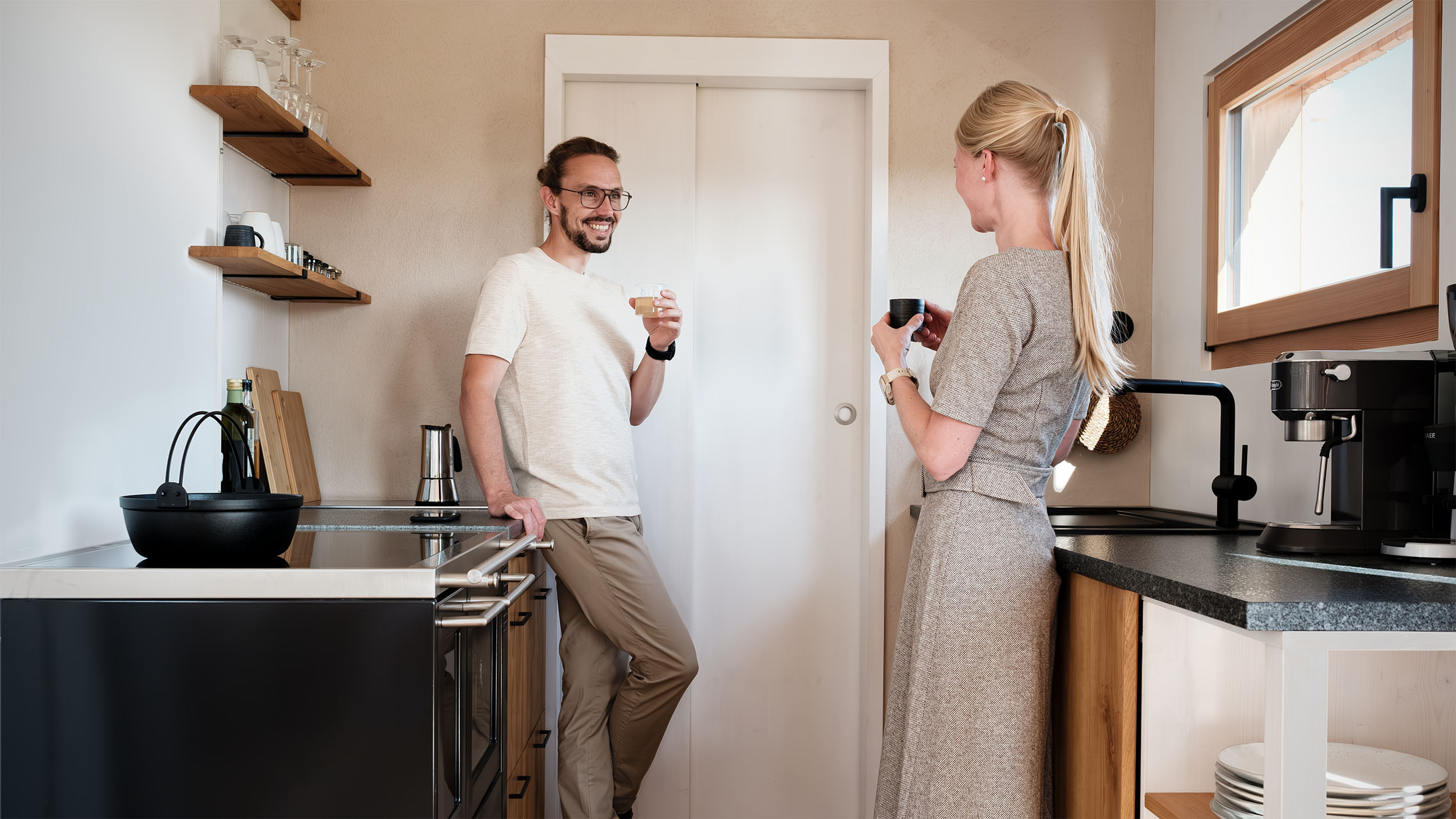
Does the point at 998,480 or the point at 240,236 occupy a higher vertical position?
the point at 240,236

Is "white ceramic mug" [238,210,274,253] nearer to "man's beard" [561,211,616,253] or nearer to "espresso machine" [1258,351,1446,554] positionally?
"man's beard" [561,211,616,253]

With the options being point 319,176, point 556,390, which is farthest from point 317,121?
point 556,390

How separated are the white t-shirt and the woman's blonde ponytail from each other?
3.27ft

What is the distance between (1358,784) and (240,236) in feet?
7.14

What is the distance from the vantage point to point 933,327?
1812 mm

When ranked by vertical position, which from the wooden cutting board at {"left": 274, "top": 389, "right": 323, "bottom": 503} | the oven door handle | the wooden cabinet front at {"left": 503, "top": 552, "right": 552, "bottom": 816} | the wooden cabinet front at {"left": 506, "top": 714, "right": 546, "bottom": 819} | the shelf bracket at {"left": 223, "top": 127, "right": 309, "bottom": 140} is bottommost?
the wooden cabinet front at {"left": 506, "top": 714, "right": 546, "bottom": 819}

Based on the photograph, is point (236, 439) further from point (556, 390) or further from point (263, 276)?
point (556, 390)

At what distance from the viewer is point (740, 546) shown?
270cm

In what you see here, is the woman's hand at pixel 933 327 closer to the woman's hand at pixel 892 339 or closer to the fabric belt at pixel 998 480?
the woman's hand at pixel 892 339

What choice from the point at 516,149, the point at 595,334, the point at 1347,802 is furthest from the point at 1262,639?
the point at 516,149

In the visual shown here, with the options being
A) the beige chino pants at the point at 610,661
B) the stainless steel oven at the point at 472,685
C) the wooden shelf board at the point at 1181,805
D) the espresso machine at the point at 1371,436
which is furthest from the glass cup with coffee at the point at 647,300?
the wooden shelf board at the point at 1181,805

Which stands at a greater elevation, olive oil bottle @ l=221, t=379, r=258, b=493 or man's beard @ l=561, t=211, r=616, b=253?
man's beard @ l=561, t=211, r=616, b=253

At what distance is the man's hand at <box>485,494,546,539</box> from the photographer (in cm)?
194

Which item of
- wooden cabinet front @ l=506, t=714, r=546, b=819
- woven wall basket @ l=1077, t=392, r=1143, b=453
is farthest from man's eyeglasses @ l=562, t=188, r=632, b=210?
woven wall basket @ l=1077, t=392, r=1143, b=453
